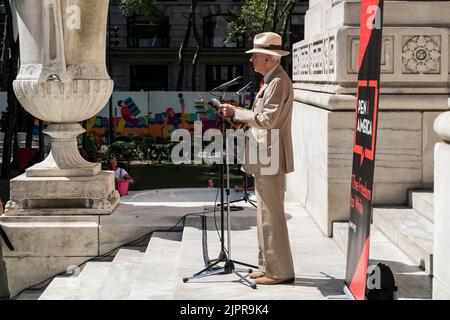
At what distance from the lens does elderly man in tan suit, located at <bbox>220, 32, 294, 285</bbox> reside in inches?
256

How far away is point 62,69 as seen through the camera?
32.4 feet

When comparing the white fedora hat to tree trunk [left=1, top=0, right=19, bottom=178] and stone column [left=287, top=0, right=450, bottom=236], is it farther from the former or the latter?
tree trunk [left=1, top=0, right=19, bottom=178]

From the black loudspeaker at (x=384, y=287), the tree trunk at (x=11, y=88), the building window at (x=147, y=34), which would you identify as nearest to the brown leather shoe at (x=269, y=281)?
the black loudspeaker at (x=384, y=287)

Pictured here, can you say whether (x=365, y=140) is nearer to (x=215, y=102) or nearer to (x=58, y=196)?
(x=215, y=102)

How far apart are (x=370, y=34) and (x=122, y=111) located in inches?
1247

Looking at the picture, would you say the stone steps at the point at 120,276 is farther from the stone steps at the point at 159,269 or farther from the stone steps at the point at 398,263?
the stone steps at the point at 398,263

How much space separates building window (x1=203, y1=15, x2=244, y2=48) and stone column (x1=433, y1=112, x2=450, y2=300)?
52.1 metres

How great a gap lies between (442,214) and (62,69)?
5912 millimetres

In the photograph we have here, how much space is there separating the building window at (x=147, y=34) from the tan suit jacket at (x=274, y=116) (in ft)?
168

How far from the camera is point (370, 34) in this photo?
5.32 meters

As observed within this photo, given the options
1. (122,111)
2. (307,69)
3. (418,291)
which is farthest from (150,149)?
(418,291)

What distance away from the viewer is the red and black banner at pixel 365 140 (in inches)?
205

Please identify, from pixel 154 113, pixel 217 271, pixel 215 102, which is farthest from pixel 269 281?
pixel 154 113
